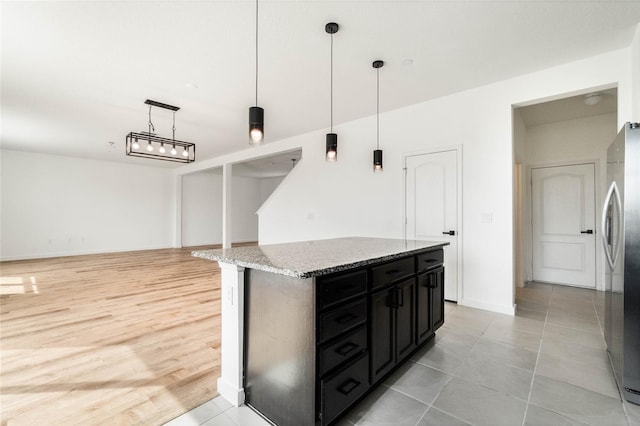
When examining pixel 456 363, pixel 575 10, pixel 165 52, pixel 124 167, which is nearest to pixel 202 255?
pixel 456 363

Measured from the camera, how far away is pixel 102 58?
9.85 feet

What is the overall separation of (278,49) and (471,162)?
8.72ft

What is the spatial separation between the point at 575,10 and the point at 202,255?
3.34 meters

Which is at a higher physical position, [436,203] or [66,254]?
[436,203]

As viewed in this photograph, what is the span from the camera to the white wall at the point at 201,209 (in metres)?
10.5

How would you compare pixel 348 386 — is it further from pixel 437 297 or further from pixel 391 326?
pixel 437 297

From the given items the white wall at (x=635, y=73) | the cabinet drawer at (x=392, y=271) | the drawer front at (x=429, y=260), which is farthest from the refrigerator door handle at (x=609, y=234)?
the cabinet drawer at (x=392, y=271)

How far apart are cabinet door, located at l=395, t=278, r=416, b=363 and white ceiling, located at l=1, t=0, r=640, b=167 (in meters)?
2.15

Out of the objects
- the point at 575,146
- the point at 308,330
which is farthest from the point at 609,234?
the point at 575,146

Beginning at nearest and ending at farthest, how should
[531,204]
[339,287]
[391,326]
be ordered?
[339,287]
[391,326]
[531,204]

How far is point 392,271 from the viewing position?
1978mm

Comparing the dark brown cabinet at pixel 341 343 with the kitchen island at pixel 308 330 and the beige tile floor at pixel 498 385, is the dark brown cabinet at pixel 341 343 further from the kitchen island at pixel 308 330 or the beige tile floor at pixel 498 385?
the beige tile floor at pixel 498 385

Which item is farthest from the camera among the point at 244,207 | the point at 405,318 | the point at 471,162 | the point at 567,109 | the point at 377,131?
the point at 244,207

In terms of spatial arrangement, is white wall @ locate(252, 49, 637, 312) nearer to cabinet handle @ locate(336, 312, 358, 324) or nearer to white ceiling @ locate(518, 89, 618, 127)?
white ceiling @ locate(518, 89, 618, 127)
